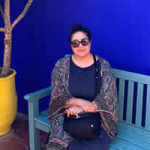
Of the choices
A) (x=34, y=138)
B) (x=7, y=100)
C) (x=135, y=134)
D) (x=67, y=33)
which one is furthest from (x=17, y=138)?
(x=135, y=134)

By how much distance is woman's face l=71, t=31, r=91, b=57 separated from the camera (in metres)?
2.71

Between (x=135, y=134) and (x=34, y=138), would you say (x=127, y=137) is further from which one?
(x=34, y=138)

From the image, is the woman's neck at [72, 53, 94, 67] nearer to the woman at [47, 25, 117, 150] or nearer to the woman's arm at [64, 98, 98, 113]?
the woman at [47, 25, 117, 150]

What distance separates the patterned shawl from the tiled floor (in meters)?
1.06

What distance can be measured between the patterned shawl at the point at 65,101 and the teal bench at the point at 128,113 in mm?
170

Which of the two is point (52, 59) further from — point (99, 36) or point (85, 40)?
point (85, 40)

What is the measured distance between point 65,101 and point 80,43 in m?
0.57

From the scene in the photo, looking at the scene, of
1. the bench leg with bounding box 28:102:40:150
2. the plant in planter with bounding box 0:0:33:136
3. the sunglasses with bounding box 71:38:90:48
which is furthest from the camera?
the plant in planter with bounding box 0:0:33:136

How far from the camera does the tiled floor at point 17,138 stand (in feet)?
12.1

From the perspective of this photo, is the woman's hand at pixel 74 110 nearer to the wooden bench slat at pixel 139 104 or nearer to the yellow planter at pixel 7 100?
the wooden bench slat at pixel 139 104

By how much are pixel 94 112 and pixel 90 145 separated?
1.06 feet

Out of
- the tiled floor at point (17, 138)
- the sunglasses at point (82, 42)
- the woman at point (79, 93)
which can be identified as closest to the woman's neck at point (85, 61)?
the woman at point (79, 93)

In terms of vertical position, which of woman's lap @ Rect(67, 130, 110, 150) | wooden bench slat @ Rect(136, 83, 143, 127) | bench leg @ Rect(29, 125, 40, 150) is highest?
wooden bench slat @ Rect(136, 83, 143, 127)

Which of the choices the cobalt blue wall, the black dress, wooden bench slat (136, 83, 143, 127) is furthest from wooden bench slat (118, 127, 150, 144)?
the cobalt blue wall
